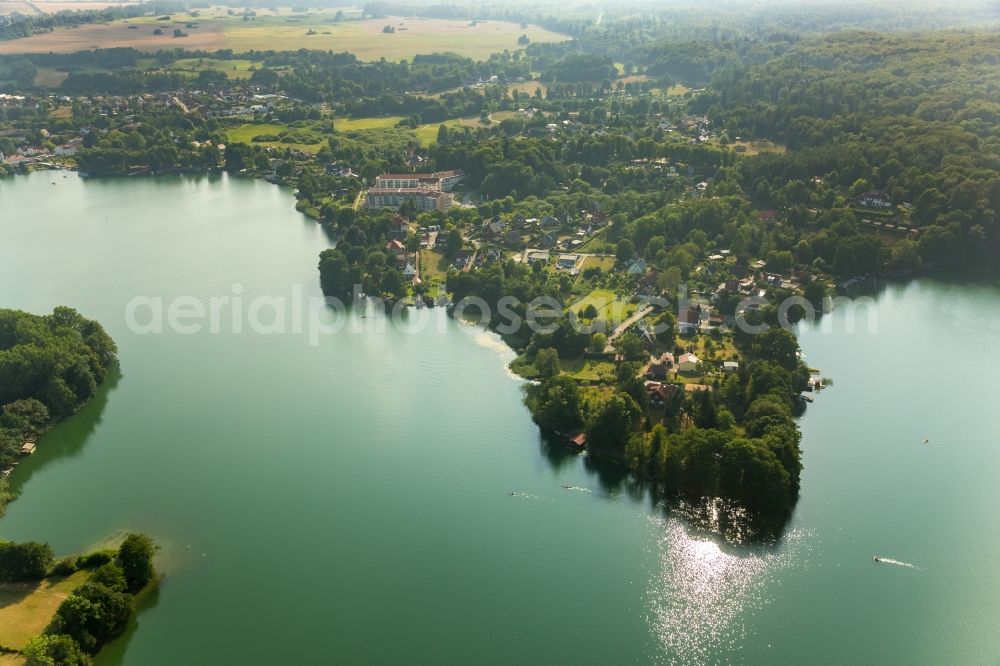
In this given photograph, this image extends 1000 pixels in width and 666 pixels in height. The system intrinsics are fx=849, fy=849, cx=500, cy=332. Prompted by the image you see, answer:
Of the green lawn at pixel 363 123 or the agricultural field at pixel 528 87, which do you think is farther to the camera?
the agricultural field at pixel 528 87

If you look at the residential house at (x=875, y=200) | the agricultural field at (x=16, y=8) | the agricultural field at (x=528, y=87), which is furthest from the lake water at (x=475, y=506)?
the agricultural field at (x=16, y=8)

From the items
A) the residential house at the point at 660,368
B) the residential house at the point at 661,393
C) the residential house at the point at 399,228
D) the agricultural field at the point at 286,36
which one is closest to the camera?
the residential house at the point at 661,393

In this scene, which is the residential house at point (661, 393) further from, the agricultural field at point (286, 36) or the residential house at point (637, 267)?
the agricultural field at point (286, 36)

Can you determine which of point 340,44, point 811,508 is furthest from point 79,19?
point 811,508

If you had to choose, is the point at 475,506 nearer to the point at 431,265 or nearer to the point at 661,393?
the point at 661,393

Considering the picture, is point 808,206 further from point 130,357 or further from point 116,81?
point 116,81

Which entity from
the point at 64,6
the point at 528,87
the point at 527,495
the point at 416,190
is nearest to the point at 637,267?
the point at 527,495

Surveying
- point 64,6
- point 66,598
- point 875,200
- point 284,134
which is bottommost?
point 66,598

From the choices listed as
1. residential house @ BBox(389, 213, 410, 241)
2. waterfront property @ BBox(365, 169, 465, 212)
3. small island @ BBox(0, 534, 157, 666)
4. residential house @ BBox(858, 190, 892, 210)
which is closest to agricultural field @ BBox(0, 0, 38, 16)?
waterfront property @ BBox(365, 169, 465, 212)
